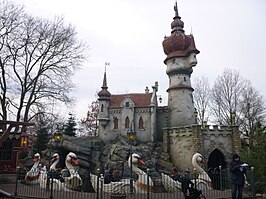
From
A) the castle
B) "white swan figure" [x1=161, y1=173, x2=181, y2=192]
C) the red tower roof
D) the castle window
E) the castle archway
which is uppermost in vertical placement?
the red tower roof

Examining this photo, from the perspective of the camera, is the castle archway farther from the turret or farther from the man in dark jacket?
the man in dark jacket

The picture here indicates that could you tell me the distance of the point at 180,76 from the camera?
29516 millimetres

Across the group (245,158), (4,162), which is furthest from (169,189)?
(4,162)

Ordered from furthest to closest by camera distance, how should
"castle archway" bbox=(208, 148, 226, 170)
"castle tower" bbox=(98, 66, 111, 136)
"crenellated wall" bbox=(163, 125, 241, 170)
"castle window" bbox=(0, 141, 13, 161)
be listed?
"castle tower" bbox=(98, 66, 111, 136)
"castle archway" bbox=(208, 148, 226, 170)
"crenellated wall" bbox=(163, 125, 241, 170)
"castle window" bbox=(0, 141, 13, 161)

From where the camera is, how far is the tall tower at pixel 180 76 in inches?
1135

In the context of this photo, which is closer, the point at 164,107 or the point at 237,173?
the point at 237,173

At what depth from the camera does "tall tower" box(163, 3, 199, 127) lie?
28.8 metres

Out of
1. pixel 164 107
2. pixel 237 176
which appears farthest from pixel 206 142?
pixel 237 176

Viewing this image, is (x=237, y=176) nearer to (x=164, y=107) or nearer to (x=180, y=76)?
(x=180, y=76)

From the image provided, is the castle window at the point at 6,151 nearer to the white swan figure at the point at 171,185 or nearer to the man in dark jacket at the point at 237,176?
the white swan figure at the point at 171,185

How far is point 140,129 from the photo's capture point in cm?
2927

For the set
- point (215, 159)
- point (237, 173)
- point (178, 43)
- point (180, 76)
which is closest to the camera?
point (237, 173)

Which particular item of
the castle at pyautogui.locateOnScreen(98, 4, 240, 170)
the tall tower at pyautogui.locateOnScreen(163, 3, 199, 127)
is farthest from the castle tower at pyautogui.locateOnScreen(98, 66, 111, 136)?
the tall tower at pyautogui.locateOnScreen(163, 3, 199, 127)

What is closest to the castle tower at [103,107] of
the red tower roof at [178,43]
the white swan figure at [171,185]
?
the red tower roof at [178,43]
